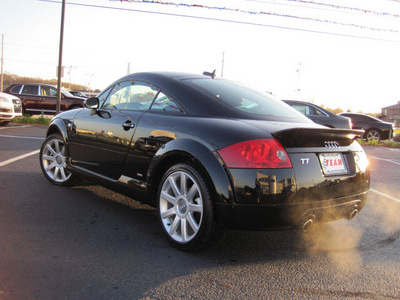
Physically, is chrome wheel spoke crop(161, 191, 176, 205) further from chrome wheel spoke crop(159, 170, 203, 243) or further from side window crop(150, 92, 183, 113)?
side window crop(150, 92, 183, 113)

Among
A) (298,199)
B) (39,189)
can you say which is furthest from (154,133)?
(39,189)

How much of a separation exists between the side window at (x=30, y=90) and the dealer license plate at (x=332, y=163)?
17294mm

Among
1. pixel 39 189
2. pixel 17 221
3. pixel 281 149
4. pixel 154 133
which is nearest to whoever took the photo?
pixel 281 149

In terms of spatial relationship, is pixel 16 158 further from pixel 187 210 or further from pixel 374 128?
pixel 374 128

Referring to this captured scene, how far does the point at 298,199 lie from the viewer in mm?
2654

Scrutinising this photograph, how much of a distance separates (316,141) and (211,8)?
51.1ft

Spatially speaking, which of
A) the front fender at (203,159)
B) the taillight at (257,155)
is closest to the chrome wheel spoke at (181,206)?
the front fender at (203,159)

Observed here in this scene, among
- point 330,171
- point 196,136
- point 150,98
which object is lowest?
point 330,171

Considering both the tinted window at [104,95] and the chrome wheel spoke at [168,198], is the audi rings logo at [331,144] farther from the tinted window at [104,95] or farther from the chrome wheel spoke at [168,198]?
the tinted window at [104,95]

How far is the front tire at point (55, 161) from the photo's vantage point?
4879mm

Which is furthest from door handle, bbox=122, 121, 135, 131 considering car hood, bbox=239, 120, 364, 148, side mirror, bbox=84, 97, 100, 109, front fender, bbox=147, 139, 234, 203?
car hood, bbox=239, 120, 364, 148

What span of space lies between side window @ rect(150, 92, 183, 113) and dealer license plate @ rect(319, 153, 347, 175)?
4.17 ft

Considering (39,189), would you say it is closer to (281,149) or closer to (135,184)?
(135,184)

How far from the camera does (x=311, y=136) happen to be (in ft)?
9.09
